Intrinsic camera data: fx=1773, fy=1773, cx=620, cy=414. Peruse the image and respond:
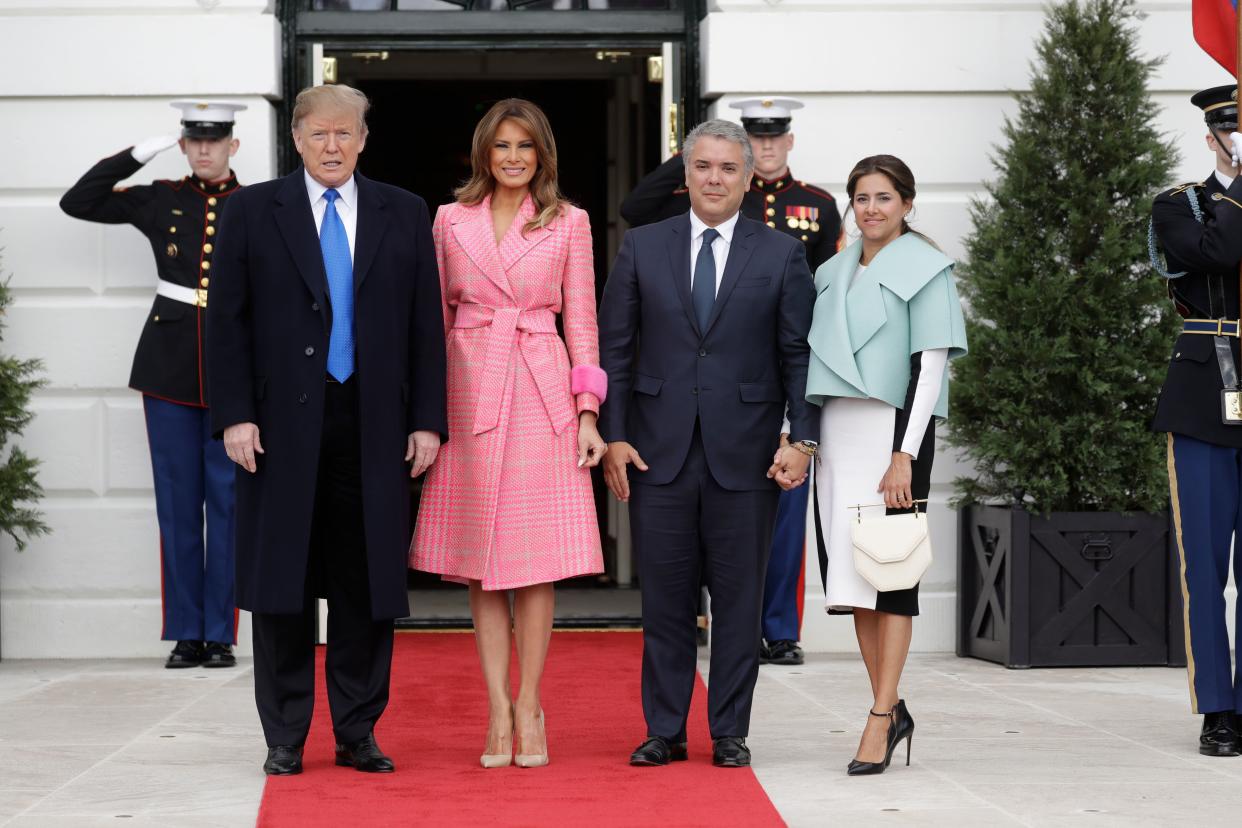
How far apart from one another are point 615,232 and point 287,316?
5710 millimetres

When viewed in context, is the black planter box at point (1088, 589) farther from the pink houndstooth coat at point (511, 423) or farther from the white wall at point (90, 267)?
the white wall at point (90, 267)

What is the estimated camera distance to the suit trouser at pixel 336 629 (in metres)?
4.64

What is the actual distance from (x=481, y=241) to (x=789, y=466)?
1031 mm

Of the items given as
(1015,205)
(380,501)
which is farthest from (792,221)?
(380,501)

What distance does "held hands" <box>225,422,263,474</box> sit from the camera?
4555 mm

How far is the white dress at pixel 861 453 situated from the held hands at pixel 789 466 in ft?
0.28

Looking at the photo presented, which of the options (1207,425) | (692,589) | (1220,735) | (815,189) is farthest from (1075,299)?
(692,589)

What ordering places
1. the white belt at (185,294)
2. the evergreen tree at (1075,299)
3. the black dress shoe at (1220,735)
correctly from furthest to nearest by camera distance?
1. the white belt at (185,294)
2. the evergreen tree at (1075,299)
3. the black dress shoe at (1220,735)

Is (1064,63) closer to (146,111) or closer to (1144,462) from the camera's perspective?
(1144,462)

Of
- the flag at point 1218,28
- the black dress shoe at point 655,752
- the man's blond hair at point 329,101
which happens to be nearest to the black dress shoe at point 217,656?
the black dress shoe at point 655,752

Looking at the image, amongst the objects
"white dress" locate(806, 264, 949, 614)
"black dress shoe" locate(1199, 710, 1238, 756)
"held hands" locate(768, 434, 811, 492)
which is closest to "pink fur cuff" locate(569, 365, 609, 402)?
"held hands" locate(768, 434, 811, 492)

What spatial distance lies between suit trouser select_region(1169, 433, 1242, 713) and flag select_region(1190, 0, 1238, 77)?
4.49ft

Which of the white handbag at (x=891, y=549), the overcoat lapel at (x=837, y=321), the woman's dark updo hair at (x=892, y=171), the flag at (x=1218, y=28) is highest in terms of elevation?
the flag at (x=1218, y=28)

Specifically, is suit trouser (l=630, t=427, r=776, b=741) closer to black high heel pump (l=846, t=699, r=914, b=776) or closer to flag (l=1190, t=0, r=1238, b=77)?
black high heel pump (l=846, t=699, r=914, b=776)
